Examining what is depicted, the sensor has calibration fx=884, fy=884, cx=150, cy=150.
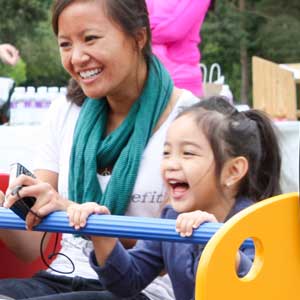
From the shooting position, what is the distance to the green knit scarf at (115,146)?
1826 mm

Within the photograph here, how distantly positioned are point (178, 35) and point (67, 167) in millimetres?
1553

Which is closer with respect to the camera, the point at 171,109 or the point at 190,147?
the point at 190,147

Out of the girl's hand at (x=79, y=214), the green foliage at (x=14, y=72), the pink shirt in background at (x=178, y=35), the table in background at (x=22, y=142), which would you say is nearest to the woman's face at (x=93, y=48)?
the girl's hand at (x=79, y=214)

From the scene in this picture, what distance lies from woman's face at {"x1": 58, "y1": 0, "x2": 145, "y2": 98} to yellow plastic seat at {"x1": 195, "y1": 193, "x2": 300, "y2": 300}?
62cm

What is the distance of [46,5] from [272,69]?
12.9m

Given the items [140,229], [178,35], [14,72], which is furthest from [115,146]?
[14,72]

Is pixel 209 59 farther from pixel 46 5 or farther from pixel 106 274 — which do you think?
pixel 106 274

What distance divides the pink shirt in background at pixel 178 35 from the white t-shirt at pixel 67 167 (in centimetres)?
135

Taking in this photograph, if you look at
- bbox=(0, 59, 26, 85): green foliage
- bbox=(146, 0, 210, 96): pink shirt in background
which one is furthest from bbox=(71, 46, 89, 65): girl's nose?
bbox=(0, 59, 26, 85): green foliage

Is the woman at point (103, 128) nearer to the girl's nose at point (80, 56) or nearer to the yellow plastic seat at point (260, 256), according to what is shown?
the girl's nose at point (80, 56)

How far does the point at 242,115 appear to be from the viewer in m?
1.78

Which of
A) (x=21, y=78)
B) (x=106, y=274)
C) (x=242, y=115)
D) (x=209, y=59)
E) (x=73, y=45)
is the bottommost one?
(x=106, y=274)

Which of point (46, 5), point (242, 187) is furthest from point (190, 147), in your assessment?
point (46, 5)

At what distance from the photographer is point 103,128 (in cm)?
191
